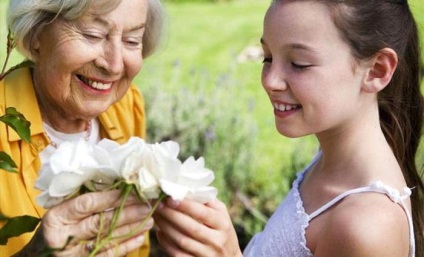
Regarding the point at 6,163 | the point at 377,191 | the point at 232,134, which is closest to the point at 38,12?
the point at 6,163

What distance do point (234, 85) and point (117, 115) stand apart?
2.18m

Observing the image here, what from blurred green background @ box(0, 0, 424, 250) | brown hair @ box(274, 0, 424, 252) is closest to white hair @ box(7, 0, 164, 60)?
blurred green background @ box(0, 0, 424, 250)

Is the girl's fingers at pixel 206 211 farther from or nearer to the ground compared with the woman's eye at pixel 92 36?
nearer to the ground

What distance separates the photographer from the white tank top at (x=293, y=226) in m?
2.09

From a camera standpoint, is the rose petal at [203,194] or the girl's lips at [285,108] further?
the girl's lips at [285,108]

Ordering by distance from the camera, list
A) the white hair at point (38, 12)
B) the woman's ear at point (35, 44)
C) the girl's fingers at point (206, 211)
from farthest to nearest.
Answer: the woman's ear at point (35, 44), the white hair at point (38, 12), the girl's fingers at point (206, 211)

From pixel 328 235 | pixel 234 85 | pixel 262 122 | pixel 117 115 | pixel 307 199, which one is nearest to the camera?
pixel 328 235

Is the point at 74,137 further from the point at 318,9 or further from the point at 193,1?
the point at 193,1

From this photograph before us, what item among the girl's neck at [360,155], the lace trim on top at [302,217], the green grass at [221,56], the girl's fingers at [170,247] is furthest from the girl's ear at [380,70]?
the green grass at [221,56]

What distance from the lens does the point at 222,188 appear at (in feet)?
13.8

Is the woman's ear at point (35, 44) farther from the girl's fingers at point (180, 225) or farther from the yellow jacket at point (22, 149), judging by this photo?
the girl's fingers at point (180, 225)

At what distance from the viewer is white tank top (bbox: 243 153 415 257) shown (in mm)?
2086

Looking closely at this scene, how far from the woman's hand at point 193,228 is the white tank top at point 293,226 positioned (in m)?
0.44

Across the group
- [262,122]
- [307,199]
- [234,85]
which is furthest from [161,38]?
[262,122]
